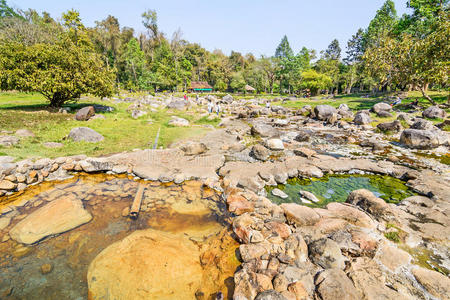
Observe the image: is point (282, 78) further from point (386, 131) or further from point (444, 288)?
point (444, 288)

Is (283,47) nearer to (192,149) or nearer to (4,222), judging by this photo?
(192,149)

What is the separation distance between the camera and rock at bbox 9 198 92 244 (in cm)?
572

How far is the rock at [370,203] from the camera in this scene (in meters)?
6.53

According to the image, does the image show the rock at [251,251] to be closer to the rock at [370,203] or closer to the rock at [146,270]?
the rock at [146,270]

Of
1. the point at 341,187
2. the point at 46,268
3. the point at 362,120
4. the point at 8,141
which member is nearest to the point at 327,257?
the point at 341,187

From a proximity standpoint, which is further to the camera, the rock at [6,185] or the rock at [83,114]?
the rock at [83,114]

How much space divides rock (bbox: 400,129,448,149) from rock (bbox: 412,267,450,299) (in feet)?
45.3

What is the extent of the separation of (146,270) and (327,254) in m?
4.47

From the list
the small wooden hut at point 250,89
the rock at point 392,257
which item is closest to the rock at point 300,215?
the rock at point 392,257

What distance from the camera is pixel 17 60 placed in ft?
57.2

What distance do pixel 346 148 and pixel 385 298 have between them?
42.5 feet

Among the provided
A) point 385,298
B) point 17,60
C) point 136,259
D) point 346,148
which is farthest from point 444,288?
point 17,60

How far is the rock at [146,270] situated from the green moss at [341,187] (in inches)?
172

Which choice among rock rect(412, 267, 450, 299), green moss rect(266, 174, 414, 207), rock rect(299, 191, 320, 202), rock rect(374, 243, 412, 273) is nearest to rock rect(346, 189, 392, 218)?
green moss rect(266, 174, 414, 207)
